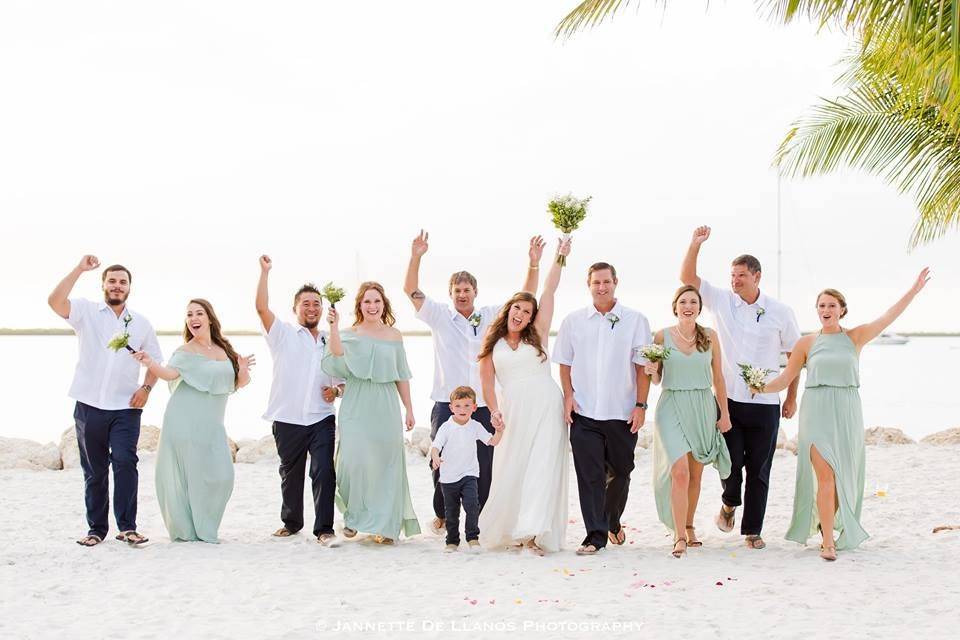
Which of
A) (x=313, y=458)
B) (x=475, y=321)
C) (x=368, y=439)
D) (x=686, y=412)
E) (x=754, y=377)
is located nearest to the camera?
(x=754, y=377)

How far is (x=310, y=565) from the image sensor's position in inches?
263

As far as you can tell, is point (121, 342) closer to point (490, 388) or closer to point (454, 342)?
point (454, 342)

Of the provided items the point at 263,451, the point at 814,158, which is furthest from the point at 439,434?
the point at 814,158

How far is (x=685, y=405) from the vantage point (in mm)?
6977

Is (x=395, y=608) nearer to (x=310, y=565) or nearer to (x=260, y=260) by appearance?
(x=310, y=565)

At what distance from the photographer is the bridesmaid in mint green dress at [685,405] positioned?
6.93 meters

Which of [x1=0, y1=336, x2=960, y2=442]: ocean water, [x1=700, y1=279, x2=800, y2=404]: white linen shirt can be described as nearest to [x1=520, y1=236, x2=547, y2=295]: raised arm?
[x1=700, y1=279, x2=800, y2=404]: white linen shirt

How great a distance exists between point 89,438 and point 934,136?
9.69 m

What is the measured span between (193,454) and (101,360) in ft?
3.28

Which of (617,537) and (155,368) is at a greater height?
(155,368)

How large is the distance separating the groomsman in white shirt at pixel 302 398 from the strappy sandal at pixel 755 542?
10.6ft

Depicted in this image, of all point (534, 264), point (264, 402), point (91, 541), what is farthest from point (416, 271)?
point (264, 402)

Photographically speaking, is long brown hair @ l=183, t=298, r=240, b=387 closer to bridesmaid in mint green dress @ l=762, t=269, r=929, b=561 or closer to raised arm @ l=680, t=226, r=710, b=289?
raised arm @ l=680, t=226, r=710, b=289

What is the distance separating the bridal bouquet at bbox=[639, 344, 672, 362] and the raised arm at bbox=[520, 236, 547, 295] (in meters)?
1.10
